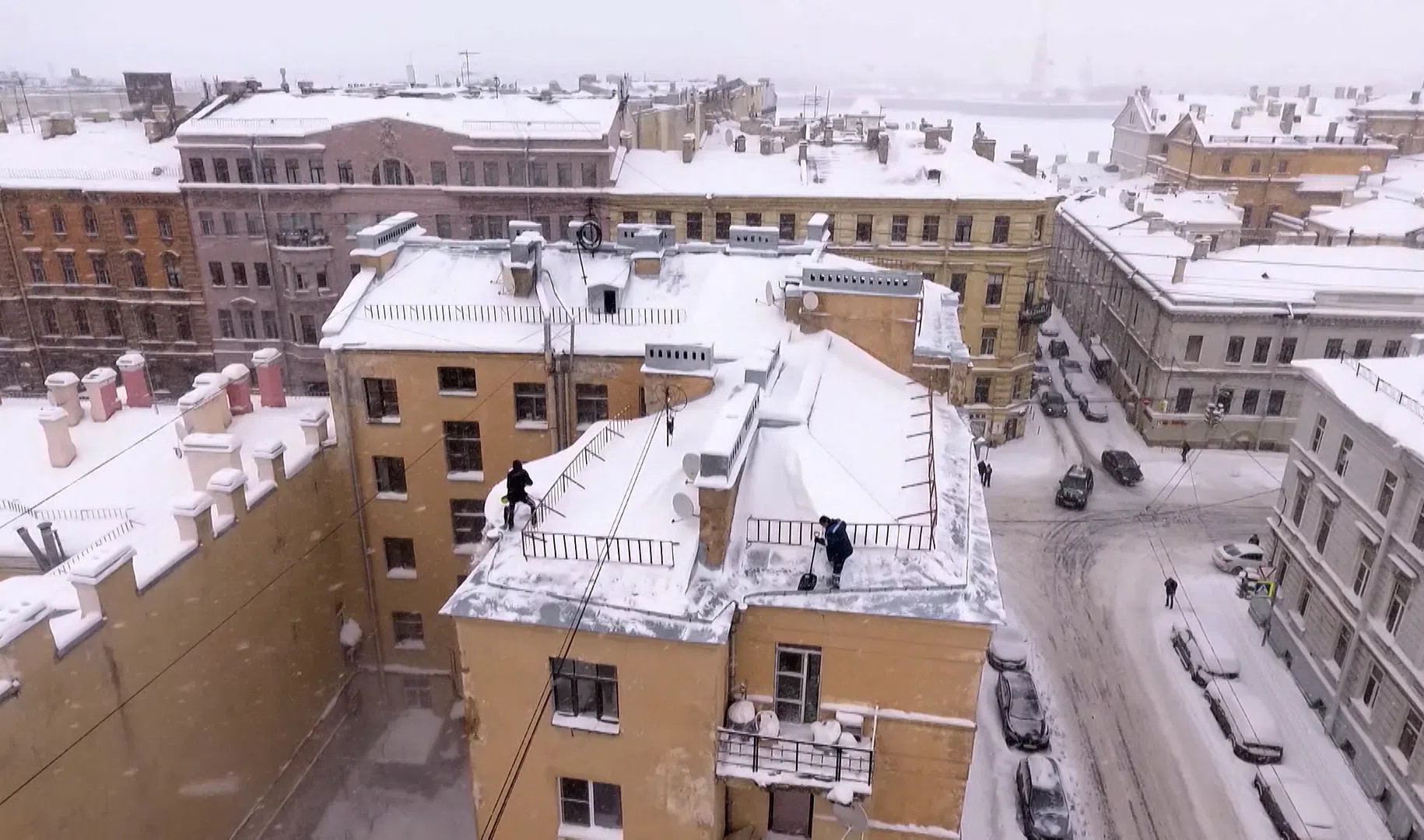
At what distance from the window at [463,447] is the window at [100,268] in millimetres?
35868

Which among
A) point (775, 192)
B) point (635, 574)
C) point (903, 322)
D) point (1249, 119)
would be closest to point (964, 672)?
point (635, 574)

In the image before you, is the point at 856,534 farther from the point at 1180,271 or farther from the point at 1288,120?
the point at 1288,120

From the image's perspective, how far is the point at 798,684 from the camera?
51.1 ft

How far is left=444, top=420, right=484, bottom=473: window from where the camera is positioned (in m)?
25.0

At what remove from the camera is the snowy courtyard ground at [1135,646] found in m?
25.8

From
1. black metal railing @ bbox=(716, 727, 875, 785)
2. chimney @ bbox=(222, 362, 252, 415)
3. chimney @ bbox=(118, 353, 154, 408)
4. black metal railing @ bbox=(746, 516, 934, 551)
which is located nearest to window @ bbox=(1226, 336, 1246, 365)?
black metal railing @ bbox=(746, 516, 934, 551)

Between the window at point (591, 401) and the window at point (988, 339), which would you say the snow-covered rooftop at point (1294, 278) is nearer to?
the window at point (988, 339)

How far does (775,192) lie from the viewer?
152 ft

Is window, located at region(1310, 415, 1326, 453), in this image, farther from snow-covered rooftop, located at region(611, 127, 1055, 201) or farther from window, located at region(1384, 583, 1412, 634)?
snow-covered rooftop, located at region(611, 127, 1055, 201)

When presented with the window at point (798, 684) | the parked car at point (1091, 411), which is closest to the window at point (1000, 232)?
the parked car at point (1091, 411)

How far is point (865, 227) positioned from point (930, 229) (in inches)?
133

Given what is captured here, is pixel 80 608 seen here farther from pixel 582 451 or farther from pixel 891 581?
pixel 891 581

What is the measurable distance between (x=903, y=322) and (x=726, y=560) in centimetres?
994

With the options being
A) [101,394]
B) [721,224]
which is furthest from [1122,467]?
[101,394]
